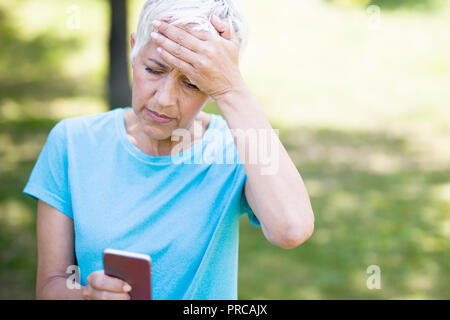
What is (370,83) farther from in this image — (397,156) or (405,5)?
(397,156)

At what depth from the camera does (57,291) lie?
1901 millimetres

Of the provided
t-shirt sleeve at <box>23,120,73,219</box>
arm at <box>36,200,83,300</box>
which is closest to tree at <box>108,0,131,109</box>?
t-shirt sleeve at <box>23,120,73,219</box>

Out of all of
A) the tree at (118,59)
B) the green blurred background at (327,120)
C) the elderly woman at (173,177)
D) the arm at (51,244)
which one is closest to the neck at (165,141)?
the elderly woman at (173,177)

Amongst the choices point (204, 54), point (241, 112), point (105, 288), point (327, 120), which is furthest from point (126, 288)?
point (327, 120)

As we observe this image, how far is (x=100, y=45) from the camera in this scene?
12.7 m

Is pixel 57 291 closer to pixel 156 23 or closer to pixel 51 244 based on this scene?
pixel 51 244

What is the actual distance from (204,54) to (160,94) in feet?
0.77

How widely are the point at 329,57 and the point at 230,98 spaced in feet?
31.7

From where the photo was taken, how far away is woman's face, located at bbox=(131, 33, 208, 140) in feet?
6.26

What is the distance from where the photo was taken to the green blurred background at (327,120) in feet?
16.2

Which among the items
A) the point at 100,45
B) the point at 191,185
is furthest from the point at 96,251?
the point at 100,45

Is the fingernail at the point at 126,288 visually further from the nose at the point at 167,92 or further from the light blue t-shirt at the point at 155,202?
the nose at the point at 167,92

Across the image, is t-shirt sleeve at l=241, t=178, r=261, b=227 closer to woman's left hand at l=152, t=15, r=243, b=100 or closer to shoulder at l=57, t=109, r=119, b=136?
woman's left hand at l=152, t=15, r=243, b=100

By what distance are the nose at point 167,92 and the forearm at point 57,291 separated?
0.72m
